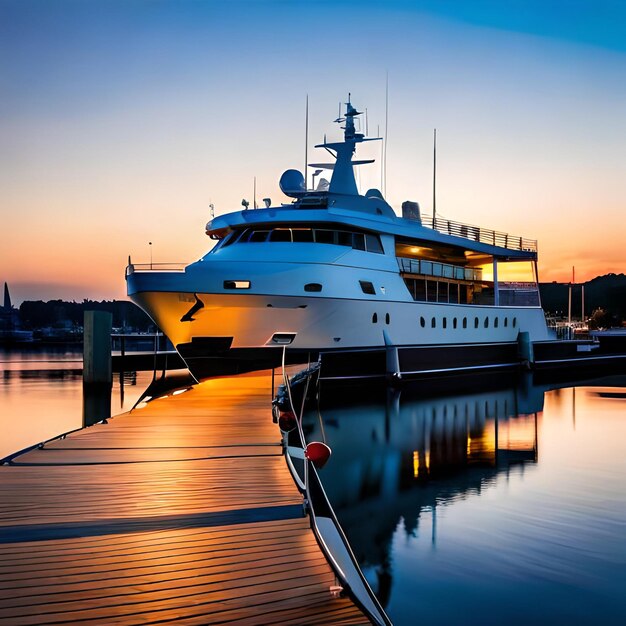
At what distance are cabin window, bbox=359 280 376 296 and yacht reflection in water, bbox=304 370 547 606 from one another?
4.55 metres

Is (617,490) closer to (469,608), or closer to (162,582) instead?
(469,608)

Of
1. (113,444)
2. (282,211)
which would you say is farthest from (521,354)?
(113,444)

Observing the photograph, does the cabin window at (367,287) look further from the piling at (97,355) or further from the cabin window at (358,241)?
the piling at (97,355)

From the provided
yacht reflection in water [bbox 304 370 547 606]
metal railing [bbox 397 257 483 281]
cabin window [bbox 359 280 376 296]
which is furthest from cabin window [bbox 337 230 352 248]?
yacht reflection in water [bbox 304 370 547 606]

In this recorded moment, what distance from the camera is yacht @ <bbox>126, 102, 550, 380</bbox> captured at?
2441 cm

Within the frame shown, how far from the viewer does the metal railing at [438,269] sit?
33219 mm

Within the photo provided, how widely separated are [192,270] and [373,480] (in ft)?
38.2

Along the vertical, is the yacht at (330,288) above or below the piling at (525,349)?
above

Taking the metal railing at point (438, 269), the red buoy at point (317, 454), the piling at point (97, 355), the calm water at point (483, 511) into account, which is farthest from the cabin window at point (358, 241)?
the red buoy at point (317, 454)

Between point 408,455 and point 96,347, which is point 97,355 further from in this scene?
point 408,455

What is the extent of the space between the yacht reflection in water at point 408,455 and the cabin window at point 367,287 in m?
4.55

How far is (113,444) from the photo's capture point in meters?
11.9

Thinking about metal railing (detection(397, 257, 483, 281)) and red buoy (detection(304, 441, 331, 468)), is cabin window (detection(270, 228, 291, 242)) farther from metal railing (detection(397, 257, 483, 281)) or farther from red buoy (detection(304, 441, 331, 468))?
red buoy (detection(304, 441, 331, 468))

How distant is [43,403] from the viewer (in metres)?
31.5
